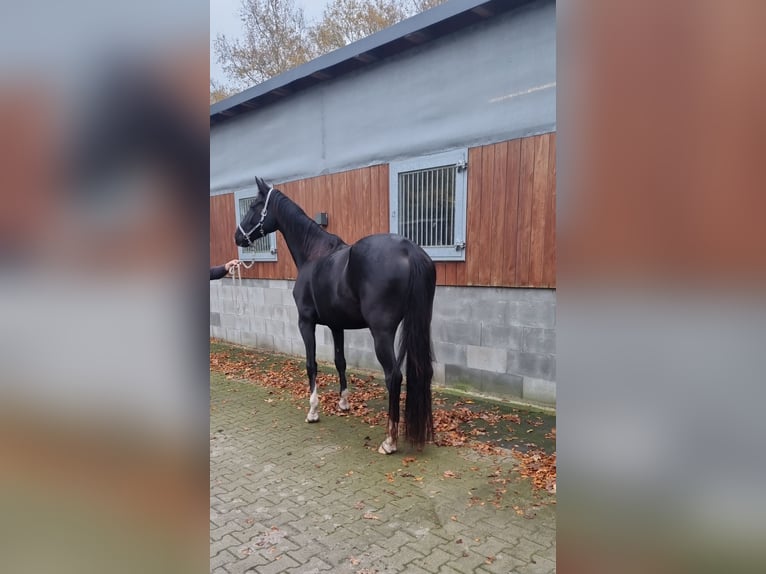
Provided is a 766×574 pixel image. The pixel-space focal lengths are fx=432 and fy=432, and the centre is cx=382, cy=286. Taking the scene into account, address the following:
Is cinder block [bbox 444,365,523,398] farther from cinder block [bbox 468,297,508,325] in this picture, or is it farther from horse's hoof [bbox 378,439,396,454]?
horse's hoof [bbox 378,439,396,454]

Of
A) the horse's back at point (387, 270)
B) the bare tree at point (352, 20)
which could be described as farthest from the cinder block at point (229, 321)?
the bare tree at point (352, 20)

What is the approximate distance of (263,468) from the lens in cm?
305

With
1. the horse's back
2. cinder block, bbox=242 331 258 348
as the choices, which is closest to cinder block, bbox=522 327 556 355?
the horse's back

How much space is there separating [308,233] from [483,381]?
2.35 metres

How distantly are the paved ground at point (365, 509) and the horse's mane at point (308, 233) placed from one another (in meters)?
1.66

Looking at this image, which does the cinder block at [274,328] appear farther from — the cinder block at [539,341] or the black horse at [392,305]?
the cinder block at [539,341]

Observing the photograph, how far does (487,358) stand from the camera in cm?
445

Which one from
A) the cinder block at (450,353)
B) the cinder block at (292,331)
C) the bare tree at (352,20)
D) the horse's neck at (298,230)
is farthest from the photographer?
the bare tree at (352,20)

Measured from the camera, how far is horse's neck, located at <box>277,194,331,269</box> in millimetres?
4188

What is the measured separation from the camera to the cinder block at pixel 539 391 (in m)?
4.05

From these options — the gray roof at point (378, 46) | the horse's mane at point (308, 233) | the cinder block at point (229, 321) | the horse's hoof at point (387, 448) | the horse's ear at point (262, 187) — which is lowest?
the horse's hoof at point (387, 448)

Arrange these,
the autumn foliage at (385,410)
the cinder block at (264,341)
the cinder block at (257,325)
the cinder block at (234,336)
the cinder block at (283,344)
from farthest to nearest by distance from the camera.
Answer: the cinder block at (234,336), the cinder block at (257,325), the cinder block at (264,341), the cinder block at (283,344), the autumn foliage at (385,410)
